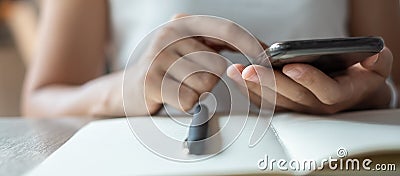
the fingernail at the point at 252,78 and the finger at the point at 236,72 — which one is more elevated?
the finger at the point at 236,72

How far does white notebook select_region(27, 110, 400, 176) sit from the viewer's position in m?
0.33

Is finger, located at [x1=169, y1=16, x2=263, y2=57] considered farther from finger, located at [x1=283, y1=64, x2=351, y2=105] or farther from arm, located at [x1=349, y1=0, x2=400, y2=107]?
arm, located at [x1=349, y1=0, x2=400, y2=107]

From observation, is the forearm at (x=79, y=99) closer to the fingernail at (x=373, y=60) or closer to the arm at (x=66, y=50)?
the arm at (x=66, y=50)

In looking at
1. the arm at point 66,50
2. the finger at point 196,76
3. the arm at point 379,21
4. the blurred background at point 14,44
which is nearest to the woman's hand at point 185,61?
the finger at point 196,76

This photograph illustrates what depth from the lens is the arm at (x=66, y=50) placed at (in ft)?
2.30

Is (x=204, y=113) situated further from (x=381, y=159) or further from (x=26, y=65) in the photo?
(x=26, y=65)

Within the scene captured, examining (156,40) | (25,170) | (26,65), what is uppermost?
(26,65)

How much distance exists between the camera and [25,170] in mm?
343

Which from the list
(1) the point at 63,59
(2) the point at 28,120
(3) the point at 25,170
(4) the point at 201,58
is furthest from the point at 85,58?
(3) the point at 25,170

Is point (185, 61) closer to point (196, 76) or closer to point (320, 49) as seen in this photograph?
point (196, 76)

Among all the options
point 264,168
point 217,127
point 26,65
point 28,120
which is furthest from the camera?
point 26,65

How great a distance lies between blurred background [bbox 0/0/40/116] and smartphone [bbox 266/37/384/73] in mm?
1111

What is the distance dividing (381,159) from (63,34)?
Answer: 1.62 feet

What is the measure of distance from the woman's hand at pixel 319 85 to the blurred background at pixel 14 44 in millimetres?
1029
